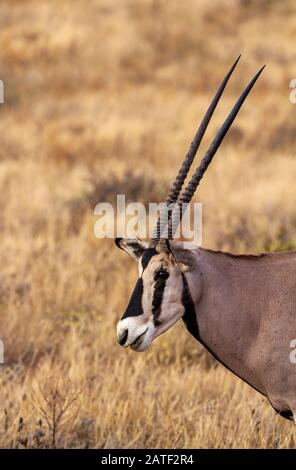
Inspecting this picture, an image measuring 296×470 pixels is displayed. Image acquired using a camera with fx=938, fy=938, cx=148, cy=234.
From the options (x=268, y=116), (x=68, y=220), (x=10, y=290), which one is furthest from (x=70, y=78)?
(x=10, y=290)

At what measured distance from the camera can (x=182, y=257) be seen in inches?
150

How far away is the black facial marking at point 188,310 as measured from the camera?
3857 mm

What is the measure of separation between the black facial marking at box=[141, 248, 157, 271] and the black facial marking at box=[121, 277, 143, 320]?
76mm

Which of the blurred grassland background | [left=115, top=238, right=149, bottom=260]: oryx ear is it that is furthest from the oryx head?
the blurred grassland background

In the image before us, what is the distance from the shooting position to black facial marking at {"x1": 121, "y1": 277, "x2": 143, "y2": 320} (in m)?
3.70

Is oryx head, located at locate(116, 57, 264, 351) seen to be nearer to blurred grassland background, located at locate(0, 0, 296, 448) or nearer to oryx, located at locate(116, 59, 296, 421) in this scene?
oryx, located at locate(116, 59, 296, 421)

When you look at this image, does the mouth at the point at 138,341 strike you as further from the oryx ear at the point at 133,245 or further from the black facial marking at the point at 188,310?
the oryx ear at the point at 133,245

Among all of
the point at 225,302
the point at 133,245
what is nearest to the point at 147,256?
the point at 133,245

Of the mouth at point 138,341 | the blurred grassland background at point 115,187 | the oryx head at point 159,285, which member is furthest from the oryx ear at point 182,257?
the blurred grassland background at point 115,187

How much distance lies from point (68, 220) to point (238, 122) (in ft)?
22.0

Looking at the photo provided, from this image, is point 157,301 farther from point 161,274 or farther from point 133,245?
point 133,245

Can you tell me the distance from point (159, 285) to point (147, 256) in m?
0.14
